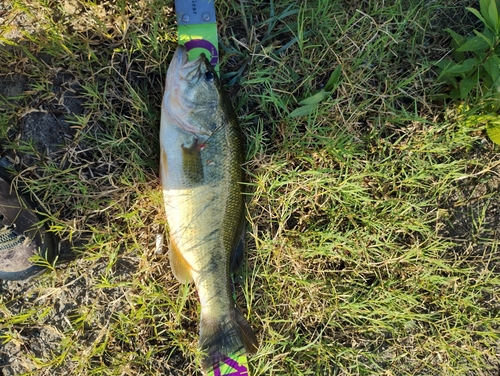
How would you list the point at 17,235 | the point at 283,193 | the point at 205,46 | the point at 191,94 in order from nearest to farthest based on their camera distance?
the point at 191,94, the point at 17,235, the point at 205,46, the point at 283,193

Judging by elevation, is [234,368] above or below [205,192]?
below

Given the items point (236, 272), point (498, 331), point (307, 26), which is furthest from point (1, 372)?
point (498, 331)

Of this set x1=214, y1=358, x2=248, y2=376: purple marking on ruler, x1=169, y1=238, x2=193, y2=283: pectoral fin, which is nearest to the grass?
x1=214, y1=358, x2=248, y2=376: purple marking on ruler

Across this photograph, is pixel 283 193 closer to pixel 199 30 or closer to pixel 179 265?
pixel 179 265

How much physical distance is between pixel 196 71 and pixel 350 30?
112cm

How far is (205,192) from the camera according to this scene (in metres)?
2.14

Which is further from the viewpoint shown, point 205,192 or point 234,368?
point 234,368

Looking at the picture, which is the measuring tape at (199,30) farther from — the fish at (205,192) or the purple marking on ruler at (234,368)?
the fish at (205,192)

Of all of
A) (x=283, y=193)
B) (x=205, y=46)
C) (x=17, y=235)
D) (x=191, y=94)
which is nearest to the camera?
(x=191, y=94)

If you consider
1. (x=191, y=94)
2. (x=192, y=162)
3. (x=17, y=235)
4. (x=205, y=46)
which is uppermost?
(x=205, y=46)

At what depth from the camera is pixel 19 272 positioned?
88.0 inches

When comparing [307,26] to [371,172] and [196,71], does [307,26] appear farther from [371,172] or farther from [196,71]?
[371,172]

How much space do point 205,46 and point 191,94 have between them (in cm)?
44

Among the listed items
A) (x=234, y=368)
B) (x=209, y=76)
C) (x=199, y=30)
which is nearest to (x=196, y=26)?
(x=199, y=30)
